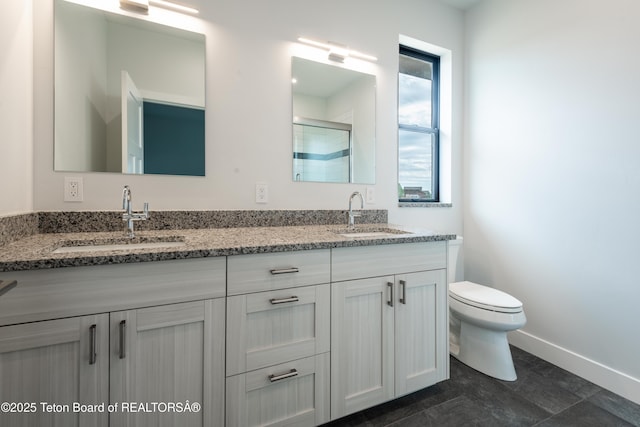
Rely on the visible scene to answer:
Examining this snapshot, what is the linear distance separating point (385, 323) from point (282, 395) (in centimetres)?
55

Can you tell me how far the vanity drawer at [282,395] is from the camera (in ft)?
3.49

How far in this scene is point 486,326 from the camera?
5.46ft

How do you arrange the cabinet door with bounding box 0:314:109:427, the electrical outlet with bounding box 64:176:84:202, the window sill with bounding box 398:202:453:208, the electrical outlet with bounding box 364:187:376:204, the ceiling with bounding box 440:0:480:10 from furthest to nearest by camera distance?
1. the ceiling with bounding box 440:0:480:10
2. the window sill with bounding box 398:202:453:208
3. the electrical outlet with bounding box 364:187:376:204
4. the electrical outlet with bounding box 64:176:84:202
5. the cabinet door with bounding box 0:314:109:427

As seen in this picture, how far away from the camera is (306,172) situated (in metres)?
1.83

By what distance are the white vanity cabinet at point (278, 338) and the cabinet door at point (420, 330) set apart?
0.40 m

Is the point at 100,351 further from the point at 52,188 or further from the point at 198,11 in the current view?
the point at 198,11

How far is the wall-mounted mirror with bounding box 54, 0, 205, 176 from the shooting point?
1335 millimetres

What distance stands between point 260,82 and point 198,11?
1.52 ft

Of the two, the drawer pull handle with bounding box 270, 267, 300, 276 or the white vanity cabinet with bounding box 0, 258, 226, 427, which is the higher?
the drawer pull handle with bounding box 270, 267, 300, 276

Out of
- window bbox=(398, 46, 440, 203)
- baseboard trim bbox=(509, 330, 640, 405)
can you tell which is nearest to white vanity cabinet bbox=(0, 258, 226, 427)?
window bbox=(398, 46, 440, 203)

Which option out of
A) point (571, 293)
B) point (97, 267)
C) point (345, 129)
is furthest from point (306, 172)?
point (571, 293)

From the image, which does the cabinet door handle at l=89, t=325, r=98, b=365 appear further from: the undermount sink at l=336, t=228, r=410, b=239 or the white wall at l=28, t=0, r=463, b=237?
the undermount sink at l=336, t=228, r=410, b=239

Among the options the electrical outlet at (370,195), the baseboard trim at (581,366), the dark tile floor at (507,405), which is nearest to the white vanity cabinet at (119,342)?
the dark tile floor at (507,405)

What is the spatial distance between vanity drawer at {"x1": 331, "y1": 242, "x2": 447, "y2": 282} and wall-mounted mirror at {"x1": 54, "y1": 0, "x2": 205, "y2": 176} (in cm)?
94
